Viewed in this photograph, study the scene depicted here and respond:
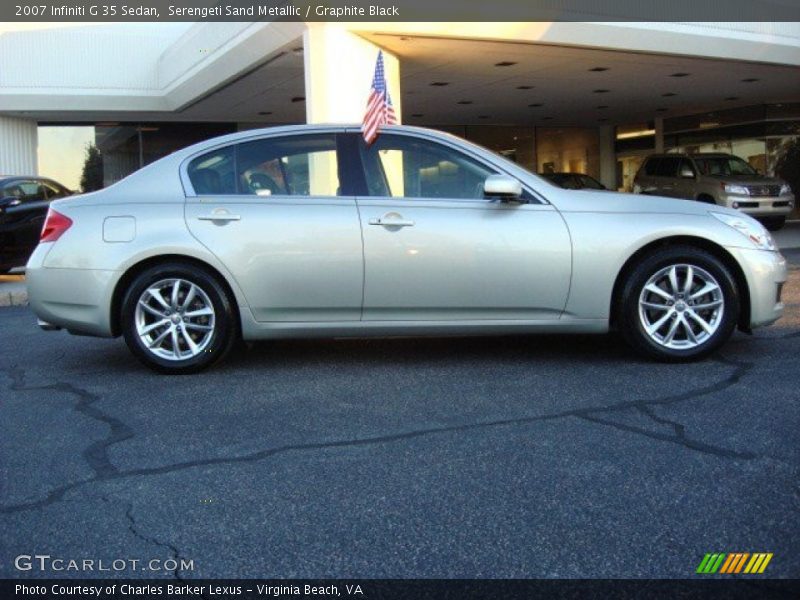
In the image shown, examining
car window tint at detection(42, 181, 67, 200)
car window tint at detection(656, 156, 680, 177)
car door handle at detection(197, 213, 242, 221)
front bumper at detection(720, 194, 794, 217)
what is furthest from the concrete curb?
car window tint at detection(656, 156, 680, 177)

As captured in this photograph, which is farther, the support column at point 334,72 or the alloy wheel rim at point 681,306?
the support column at point 334,72

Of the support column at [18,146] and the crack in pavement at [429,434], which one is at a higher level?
the support column at [18,146]

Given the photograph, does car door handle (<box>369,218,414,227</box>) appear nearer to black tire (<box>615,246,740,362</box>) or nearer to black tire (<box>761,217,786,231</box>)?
black tire (<box>615,246,740,362</box>)

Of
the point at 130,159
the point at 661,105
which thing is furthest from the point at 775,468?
the point at 130,159

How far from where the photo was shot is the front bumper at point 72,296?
5328mm

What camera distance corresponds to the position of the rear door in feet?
17.3

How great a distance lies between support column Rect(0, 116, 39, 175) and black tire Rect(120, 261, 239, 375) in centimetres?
1939

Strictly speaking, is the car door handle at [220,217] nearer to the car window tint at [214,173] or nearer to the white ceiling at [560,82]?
the car window tint at [214,173]

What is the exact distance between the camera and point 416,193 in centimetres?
541

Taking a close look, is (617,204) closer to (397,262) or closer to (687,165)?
(397,262)

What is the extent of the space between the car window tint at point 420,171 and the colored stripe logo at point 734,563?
3202mm

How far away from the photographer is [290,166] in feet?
18.1

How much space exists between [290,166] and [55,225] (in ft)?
5.30

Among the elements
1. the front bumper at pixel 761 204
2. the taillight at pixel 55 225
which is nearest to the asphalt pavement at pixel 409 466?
the taillight at pixel 55 225
